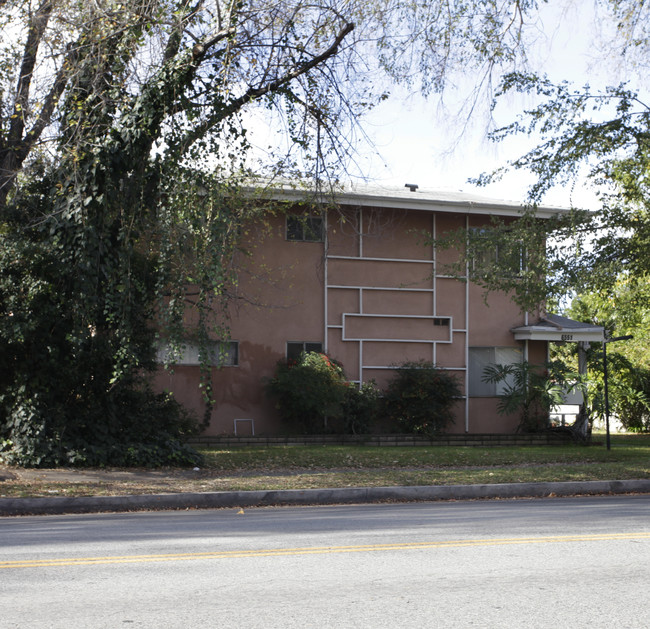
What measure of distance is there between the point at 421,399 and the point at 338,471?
7.45 meters

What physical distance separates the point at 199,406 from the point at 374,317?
5370mm

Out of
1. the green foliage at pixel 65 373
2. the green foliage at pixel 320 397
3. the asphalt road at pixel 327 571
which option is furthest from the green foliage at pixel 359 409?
the asphalt road at pixel 327 571

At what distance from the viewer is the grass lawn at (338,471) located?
41.0ft

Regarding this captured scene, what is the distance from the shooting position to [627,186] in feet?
57.0

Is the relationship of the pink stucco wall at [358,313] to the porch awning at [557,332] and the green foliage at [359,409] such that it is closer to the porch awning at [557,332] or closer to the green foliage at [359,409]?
the porch awning at [557,332]

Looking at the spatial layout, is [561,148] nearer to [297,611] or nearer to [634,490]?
[634,490]

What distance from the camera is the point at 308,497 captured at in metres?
12.1

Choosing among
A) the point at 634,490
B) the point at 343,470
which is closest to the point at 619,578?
the point at 634,490

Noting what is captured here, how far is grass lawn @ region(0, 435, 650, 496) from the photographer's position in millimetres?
12500

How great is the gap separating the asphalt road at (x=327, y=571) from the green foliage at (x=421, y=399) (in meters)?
11.6

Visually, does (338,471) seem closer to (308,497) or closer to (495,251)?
(308,497)

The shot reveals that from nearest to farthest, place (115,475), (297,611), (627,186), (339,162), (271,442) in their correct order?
(297,611) < (115,475) < (339,162) < (627,186) < (271,442)

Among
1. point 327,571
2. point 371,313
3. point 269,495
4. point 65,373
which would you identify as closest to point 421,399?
point 371,313

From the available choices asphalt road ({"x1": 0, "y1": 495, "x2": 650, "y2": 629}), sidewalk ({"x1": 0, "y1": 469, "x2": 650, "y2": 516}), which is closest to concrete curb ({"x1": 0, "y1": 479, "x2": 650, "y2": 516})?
sidewalk ({"x1": 0, "y1": 469, "x2": 650, "y2": 516})
